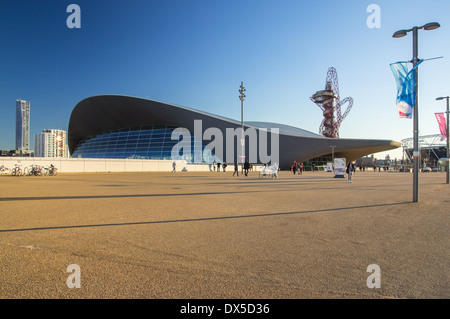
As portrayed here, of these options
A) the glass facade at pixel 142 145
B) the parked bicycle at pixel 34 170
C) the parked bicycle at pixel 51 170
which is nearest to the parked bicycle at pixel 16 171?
the parked bicycle at pixel 34 170

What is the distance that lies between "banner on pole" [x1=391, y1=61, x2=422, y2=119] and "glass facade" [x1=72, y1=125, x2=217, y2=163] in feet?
142

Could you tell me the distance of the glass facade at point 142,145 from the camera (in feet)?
174

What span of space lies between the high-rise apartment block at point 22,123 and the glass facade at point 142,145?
78.5 metres

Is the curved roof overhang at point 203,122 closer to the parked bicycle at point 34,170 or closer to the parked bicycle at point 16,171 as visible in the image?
the parked bicycle at point 34,170

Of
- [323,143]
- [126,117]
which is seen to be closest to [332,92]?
[323,143]

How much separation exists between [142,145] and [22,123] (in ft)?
325

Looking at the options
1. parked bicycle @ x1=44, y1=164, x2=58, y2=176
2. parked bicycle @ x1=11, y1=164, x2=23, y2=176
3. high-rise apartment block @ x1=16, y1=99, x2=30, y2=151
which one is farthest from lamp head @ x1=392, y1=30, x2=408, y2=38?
high-rise apartment block @ x1=16, y1=99, x2=30, y2=151

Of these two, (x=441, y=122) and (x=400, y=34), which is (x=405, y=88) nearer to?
(x=400, y=34)

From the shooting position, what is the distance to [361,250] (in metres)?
4.07

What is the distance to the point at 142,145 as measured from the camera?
5612 cm

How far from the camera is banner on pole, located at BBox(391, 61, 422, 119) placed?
9.75m
